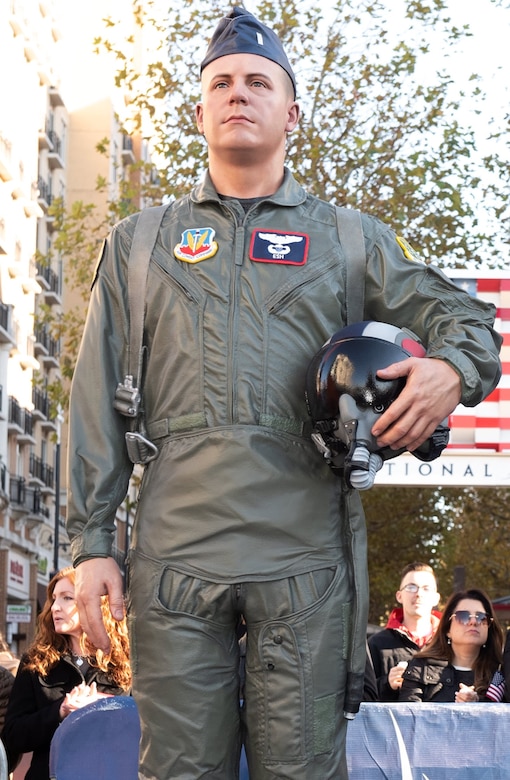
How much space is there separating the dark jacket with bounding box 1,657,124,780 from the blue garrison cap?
4.35m

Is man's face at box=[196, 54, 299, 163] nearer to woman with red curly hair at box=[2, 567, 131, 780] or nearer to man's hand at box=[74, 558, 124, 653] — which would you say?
man's hand at box=[74, 558, 124, 653]

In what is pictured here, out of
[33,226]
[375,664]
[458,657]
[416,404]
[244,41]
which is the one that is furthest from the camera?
[33,226]

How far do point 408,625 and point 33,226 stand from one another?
4404 centimetres

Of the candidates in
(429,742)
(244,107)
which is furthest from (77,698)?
(244,107)

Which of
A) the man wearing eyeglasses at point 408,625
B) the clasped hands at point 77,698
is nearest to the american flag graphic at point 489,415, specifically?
the man wearing eyeglasses at point 408,625

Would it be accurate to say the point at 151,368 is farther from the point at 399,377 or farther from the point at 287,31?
the point at 287,31

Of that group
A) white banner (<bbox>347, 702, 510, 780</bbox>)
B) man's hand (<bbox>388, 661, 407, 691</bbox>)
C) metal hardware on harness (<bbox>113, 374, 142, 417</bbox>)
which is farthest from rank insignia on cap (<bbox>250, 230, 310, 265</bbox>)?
man's hand (<bbox>388, 661, 407, 691</bbox>)

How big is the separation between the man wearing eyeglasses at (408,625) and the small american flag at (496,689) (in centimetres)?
97

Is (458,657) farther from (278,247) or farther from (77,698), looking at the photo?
(278,247)

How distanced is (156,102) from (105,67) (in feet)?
132

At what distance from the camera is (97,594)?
3729mm

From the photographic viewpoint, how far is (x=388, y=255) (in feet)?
13.2

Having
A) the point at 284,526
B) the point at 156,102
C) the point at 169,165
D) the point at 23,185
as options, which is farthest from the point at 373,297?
the point at 23,185

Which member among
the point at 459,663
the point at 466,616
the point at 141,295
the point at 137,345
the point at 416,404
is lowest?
the point at 459,663
